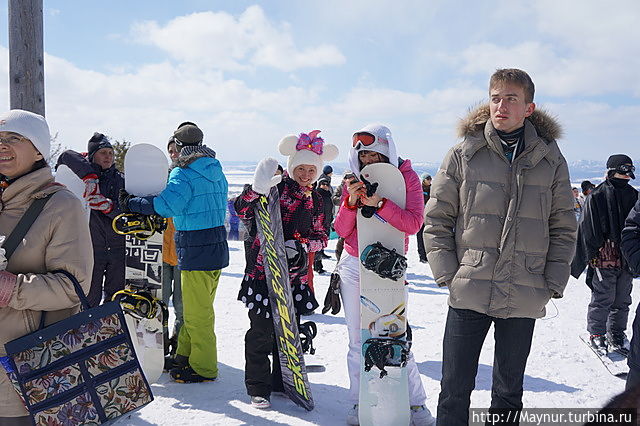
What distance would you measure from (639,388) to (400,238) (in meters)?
2.36

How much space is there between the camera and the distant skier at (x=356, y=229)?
3.15m

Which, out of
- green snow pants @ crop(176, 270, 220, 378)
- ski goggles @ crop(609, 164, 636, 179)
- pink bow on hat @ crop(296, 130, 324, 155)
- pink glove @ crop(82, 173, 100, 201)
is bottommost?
green snow pants @ crop(176, 270, 220, 378)

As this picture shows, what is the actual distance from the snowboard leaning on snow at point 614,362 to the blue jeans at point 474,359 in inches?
97.8

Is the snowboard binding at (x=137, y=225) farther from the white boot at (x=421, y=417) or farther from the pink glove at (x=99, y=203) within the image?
the white boot at (x=421, y=417)

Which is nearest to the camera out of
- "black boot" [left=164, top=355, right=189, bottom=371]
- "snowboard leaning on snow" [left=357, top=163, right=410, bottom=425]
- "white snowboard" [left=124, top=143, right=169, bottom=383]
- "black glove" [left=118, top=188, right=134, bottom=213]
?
"snowboard leaning on snow" [left=357, top=163, right=410, bottom=425]

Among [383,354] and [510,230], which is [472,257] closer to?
[510,230]

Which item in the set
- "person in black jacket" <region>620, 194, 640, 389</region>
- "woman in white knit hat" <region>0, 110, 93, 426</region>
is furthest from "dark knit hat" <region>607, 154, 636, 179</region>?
"woman in white knit hat" <region>0, 110, 93, 426</region>

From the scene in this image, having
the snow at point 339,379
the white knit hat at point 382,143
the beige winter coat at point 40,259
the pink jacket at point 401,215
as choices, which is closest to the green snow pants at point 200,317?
the snow at point 339,379

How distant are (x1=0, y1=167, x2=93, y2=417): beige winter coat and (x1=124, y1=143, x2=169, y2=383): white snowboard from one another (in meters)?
1.68

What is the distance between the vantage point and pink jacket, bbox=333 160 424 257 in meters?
3.02

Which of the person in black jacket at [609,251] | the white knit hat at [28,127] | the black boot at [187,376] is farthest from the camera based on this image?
the person in black jacket at [609,251]

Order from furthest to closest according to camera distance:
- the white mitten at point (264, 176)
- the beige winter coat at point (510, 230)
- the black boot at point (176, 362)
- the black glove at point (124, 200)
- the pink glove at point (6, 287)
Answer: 1. the black boot at point (176, 362)
2. the black glove at point (124, 200)
3. the white mitten at point (264, 176)
4. the beige winter coat at point (510, 230)
5. the pink glove at point (6, 287)

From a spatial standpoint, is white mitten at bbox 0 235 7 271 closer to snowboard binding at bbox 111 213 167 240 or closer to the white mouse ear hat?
snowboard binding at bbox 111 213 167 240

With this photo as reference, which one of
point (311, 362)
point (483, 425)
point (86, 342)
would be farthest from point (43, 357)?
point (311, 362)
